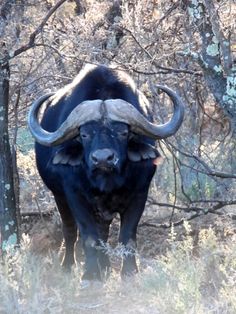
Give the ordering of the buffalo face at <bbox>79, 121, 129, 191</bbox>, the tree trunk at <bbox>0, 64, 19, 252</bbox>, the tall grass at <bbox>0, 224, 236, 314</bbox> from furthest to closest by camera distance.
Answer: the tree trunk at <bbox>0, 64, 19, 252</bbox> < the buffalo face at <bbox>79, 121, 129, 191</bbox> < the tall grass at <bbox>0, 224, 236, 314</bbox>

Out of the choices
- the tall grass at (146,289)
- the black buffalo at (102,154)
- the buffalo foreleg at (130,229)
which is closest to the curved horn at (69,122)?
the black buffalo at (102,154)

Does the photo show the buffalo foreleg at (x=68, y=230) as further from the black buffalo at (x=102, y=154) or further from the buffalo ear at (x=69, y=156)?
the buffalo ear at (x=69, y=156)

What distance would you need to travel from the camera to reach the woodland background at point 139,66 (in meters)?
7.52

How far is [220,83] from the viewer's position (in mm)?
7422

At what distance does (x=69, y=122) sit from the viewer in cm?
792

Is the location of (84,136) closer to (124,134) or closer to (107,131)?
(107,131)

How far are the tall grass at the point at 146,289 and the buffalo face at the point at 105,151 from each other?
3.10 feet

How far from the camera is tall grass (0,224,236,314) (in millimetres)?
5715

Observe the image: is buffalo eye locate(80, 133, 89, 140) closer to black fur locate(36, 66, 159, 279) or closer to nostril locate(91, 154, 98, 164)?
black fur locate(36, 66, 159, 279)

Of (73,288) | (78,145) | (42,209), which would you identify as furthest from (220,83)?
(42,209)

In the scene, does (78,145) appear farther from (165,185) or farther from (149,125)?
(165,185)

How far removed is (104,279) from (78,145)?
1368mm

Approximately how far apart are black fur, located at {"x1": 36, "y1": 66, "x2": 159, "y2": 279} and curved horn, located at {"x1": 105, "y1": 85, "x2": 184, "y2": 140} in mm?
79

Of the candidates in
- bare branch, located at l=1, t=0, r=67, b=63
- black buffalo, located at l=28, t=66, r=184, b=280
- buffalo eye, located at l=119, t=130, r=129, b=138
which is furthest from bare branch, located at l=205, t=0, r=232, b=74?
bare branch, located at l=1, t=0, r=67, b=63
